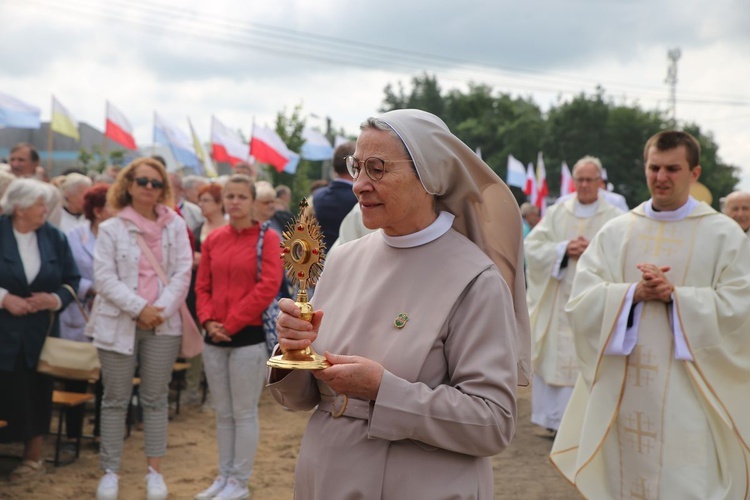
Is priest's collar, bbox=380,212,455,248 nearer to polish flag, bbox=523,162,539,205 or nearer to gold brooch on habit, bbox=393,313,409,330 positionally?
gold brooch on habit, bbox=393,313,409,330

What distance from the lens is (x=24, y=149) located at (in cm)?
923

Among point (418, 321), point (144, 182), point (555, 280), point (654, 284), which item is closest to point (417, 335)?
point (418, 321)

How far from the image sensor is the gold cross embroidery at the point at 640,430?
212 inches

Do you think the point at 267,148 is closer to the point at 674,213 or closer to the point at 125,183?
the point at 125,183

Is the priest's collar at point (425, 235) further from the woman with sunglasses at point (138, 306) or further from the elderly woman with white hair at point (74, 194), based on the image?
the elderly woman with white hair at point (74, 194)

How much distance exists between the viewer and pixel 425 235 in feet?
9.57

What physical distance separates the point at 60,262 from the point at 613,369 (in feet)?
14.2

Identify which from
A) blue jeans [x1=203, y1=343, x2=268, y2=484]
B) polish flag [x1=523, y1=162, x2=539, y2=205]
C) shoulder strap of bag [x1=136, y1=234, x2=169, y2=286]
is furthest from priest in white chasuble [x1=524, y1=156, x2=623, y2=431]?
polish flag [x1=523, y1=162, x2=539, y2=205]

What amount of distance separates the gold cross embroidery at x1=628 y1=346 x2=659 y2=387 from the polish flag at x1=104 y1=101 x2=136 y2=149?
1356 centimetres

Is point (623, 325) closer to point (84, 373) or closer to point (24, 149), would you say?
point (84, 373)

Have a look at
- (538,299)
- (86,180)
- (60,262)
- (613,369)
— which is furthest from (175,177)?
(613,369)

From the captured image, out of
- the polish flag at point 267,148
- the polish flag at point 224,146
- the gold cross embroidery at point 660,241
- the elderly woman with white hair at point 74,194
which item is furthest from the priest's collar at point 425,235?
the polish flag at point 224,146

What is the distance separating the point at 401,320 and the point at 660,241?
3416 millimetres

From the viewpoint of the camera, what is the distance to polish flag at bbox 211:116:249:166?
18453 mm
